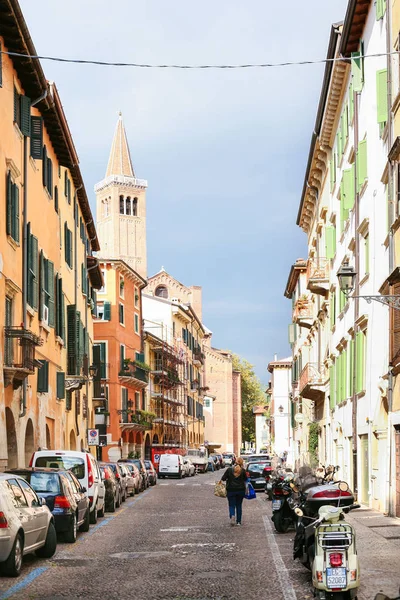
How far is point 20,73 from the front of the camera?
26016 millimetres

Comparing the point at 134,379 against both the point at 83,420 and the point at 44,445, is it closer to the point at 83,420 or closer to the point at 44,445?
the point at 83,420

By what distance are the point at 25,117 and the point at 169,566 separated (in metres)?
15.5

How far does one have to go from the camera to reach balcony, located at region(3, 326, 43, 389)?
23078mm

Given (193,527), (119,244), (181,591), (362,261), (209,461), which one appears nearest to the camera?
(181,591)

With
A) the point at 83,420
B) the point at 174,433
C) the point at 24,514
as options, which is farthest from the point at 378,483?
the point at 174,433

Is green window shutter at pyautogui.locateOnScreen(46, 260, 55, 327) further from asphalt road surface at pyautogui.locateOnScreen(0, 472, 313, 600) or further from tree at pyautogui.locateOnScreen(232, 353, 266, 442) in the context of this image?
tree at pyautogui.locateOnScreen(232, 353, 266, 442)

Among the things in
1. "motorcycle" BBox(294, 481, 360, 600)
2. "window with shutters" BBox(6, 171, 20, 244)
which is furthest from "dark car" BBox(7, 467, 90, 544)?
"window with shutters" BBox(6, 171, 20, 244)

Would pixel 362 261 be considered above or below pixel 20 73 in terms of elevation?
below

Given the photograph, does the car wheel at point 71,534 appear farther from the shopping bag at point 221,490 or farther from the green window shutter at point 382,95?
the green window shutter at point 382,95

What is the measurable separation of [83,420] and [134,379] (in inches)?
913

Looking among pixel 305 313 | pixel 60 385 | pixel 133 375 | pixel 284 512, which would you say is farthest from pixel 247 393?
pixel 284 512

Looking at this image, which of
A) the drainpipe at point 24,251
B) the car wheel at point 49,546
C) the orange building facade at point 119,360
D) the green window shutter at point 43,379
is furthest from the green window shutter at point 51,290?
the orange building facade at point 119,360

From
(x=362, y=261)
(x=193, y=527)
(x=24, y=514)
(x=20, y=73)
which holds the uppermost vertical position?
(x=20, y=73)

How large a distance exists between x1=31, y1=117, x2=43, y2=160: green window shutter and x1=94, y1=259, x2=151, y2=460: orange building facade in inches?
1280
